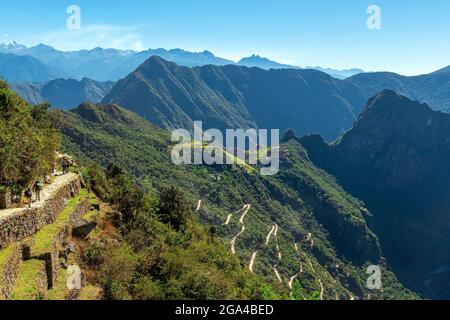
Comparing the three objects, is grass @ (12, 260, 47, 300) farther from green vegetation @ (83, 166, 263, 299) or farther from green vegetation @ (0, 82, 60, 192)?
green vegetation @ (0, 82, 60, 192)

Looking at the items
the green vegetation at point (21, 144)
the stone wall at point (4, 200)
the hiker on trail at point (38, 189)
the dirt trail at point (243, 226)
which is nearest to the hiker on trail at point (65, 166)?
the green vegetation at point (21, 144)

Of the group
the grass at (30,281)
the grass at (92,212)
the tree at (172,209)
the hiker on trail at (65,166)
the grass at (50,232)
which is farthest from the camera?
the tree at (172,209)

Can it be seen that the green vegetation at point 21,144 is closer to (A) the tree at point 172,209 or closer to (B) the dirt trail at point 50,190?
(B) the dirt trail at point 50,190

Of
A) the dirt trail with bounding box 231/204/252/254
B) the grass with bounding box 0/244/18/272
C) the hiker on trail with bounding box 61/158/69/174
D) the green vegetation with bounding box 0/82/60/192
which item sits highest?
the green vegetation with bounding box 0/82/60/192

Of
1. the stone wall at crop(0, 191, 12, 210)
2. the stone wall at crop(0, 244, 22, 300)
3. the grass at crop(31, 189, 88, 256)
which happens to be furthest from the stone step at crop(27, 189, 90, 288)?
the stone wall at crop(0, 191, 12, 210)

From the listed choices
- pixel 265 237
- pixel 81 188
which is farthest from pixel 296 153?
pixel 81 188
